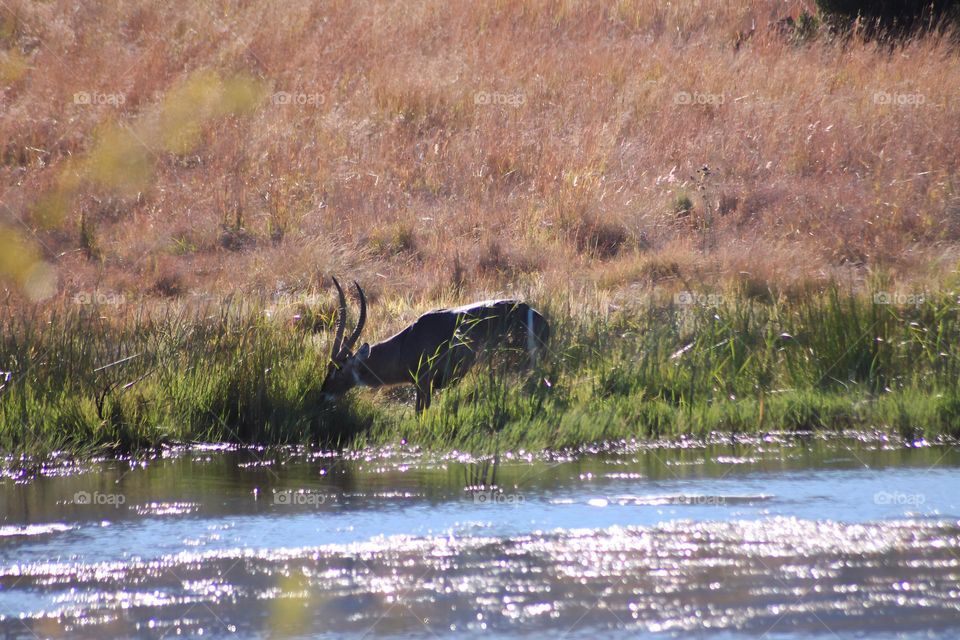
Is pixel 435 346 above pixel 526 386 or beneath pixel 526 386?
above

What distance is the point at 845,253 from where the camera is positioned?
43.5 feet

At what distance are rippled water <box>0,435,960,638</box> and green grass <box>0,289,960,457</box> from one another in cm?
50

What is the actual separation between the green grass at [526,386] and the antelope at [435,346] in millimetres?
153

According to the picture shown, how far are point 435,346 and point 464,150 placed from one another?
28.4 feet

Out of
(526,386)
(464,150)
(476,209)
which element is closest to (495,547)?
(526,386)

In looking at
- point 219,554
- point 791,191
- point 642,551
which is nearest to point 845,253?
point 791,191

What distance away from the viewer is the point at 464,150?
1730 centimetres

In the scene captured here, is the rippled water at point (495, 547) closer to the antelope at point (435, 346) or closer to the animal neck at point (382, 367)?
the antelope at point (435, 346)

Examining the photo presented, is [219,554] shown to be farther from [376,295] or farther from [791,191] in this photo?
[791,191]

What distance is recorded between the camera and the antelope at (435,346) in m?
8.97

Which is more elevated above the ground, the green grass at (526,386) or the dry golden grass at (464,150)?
Result: the dry golden grass at (464,150)

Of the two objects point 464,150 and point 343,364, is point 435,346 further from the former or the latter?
point 464,150

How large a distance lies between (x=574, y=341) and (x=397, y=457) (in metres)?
2.54

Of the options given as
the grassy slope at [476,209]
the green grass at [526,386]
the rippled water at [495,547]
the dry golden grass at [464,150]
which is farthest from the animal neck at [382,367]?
the dry golden grass at [464,150]
